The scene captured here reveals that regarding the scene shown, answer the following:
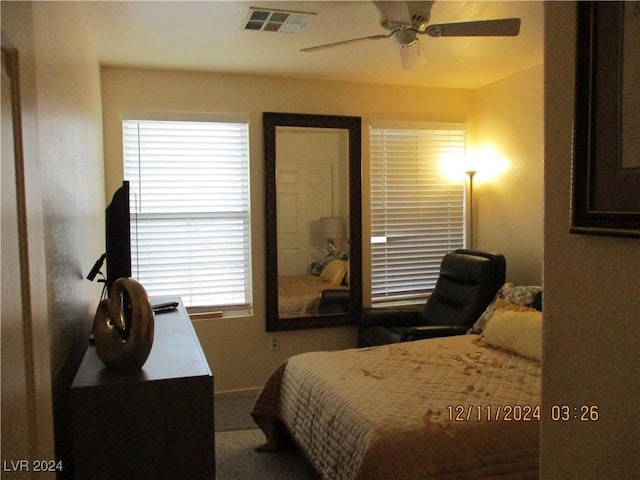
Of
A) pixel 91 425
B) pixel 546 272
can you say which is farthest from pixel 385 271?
pixel 546 272

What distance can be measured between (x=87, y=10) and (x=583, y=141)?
2689mm

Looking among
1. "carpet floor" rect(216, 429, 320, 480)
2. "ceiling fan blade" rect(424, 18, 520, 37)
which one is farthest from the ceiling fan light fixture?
"carpet floor" rect(216, 429, 320, 480)

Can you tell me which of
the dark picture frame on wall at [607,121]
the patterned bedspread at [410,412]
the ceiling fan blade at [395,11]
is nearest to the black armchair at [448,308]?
the patterned bedspread at [410,412]

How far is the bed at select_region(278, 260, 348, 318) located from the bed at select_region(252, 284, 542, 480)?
44.5 inches

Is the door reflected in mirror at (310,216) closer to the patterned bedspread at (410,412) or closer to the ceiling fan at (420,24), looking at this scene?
the patterned bedspread at (410,412)

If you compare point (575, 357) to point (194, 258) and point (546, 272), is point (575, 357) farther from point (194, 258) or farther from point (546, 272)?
point (194, 258)

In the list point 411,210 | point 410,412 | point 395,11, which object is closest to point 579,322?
Answer: point 410,412

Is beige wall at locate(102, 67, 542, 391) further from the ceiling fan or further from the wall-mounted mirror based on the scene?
the ceiling fan

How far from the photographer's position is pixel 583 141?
84 cm

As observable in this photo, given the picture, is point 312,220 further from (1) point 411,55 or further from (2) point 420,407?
(2) point 420,407

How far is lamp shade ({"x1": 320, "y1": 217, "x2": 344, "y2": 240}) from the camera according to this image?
14.4 feet

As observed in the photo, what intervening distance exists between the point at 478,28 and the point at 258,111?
2.16m

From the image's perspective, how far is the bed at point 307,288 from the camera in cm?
430

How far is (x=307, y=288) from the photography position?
4371 millimetres
